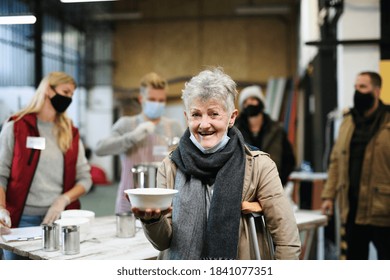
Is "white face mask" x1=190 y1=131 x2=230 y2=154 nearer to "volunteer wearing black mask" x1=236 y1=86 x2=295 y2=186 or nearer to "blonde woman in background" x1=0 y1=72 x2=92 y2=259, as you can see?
"volunteer wearing black mask" x1=236 y1=86 x2=295 y2=186

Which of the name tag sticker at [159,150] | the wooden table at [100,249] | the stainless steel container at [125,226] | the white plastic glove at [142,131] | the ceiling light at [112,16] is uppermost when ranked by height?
the ceiling light at [112,16]

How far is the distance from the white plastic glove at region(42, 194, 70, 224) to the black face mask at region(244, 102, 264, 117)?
79 cm

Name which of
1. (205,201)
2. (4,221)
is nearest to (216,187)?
(205,201)

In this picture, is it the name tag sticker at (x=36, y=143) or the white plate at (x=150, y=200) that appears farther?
the name tag sticker at (x=36, y=143)

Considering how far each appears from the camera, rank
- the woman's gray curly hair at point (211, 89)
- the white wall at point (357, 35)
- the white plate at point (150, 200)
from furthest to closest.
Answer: the white wall at point (357, 35) < the woman's gray curly hair at point (211, 89) < the white plate at point (150, 200)

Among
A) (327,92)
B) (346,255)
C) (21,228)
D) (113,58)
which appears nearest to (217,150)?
(21,228)

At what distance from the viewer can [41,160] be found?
5.18 feet

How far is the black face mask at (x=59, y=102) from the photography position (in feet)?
5.20

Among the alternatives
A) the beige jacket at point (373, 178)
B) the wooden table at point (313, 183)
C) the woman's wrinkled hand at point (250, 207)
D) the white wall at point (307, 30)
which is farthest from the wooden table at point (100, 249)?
the wooden table at point (313, 183)

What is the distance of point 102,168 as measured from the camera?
2.23 m

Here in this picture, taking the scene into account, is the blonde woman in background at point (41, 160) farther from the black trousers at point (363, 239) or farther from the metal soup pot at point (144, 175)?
the black trousers at point (363, 239)

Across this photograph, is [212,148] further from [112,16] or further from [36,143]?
[112,16]

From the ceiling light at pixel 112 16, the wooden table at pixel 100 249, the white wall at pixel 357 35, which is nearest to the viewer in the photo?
the wooden table at pixel 100 249

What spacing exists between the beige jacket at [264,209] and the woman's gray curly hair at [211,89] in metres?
0.16
